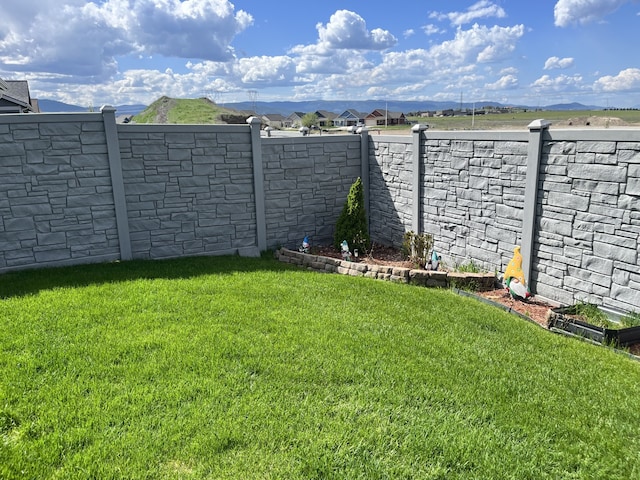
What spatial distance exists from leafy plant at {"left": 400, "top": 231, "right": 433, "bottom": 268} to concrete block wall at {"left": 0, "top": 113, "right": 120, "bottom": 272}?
16.6 feet

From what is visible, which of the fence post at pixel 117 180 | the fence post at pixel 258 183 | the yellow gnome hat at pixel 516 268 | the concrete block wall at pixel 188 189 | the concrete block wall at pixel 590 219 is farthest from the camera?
the fence post at pixel 258 183

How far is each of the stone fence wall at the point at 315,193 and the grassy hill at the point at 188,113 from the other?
106 ft

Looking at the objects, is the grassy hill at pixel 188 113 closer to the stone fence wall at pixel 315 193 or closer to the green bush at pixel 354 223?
the stone fence wall at pixel 315 193

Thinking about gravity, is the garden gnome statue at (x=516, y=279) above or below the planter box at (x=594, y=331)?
above

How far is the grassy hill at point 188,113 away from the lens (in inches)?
1748

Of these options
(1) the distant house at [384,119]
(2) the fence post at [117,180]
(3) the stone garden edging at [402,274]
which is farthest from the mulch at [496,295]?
(1) the distant house at [384,119]

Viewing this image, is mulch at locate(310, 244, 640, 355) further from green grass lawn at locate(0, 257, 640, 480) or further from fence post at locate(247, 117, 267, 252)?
fence post at locate(247, 117, 267, 252)

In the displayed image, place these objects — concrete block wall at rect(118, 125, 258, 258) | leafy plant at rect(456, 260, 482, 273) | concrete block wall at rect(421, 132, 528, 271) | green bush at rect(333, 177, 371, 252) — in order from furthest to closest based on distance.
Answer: green bush at rect(333, 177, 371, 252) < concrete block wall at rect(118, 125, 258, 258) < leafy plant at rect(456, 260, 482, 273) < concrete block wall at rect(421, 132, 528, 271)

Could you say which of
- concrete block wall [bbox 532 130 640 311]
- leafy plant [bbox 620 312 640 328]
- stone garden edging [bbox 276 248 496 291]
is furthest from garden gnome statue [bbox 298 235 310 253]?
leafy plant [bbox 620 312 640 328]

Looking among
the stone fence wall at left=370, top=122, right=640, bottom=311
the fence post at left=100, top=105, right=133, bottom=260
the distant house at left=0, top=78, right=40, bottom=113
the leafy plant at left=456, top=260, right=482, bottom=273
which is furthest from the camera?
the distant house at left=0, top=78, right=40, bottom=113

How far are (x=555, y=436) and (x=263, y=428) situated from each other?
2044 mm

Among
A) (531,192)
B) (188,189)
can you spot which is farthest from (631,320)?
(188,189)

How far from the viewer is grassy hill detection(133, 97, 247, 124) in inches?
1748

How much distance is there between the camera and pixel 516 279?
669cm
